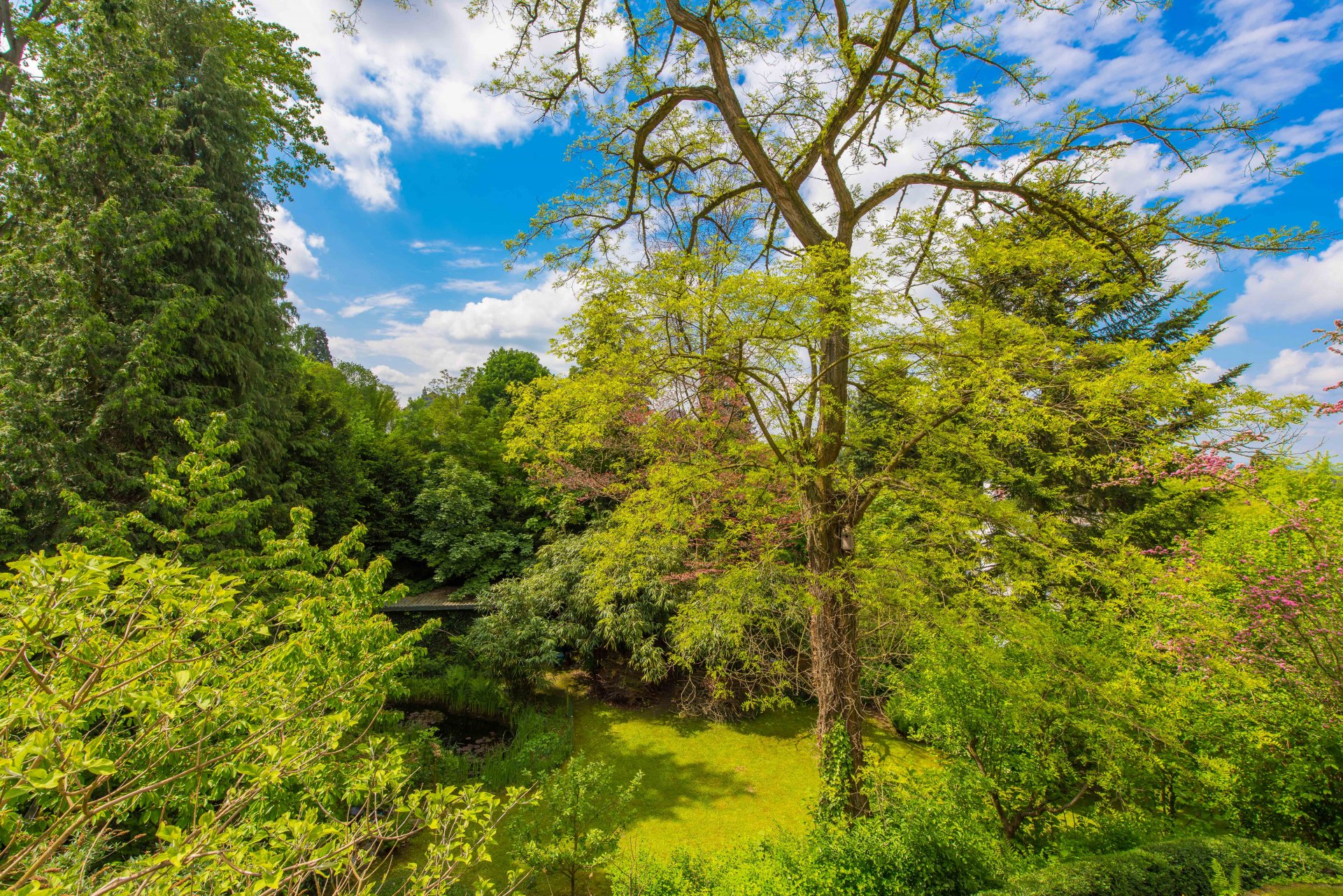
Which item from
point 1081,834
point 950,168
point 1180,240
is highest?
point 950,168

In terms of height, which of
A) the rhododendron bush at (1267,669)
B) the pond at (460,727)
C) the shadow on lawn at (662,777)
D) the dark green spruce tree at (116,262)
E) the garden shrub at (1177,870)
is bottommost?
the pond at (460,727)

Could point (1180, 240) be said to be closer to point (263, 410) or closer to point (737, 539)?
point (737, 539)

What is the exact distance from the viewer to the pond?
912 cm

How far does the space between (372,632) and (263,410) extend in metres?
7.40

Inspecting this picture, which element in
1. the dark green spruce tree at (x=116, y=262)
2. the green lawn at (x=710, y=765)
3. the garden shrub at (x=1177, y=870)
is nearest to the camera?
the garden shrub at (x=1177, y=870)

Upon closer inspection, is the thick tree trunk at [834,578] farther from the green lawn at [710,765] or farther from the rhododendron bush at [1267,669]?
the rhododendron bush at [1267,669]

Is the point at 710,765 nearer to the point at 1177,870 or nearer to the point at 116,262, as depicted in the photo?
the point at 1177,870

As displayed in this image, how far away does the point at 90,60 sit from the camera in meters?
7.82

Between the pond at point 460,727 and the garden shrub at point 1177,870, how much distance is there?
27.3 ft

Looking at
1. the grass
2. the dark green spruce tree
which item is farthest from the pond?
the dark green spruce tree

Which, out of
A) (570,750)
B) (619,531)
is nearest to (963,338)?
(619,531)

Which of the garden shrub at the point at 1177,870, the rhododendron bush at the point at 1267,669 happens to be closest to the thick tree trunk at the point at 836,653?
the garden shrub at the point at 1177,870

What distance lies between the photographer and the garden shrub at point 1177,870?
3.25m

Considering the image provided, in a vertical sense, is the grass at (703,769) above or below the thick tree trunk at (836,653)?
below
